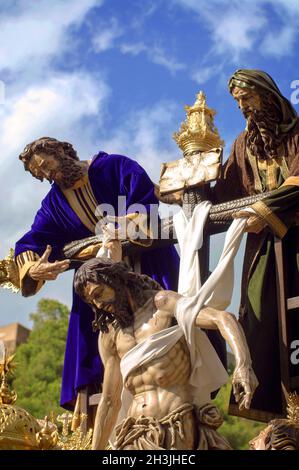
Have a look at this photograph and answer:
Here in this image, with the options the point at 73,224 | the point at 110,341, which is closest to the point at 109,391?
the point at 110,341

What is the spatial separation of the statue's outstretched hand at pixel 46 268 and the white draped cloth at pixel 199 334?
1.28m

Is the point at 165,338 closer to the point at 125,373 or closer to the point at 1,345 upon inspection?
the point at 125,373

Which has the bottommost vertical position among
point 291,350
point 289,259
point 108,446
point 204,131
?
point 108,446

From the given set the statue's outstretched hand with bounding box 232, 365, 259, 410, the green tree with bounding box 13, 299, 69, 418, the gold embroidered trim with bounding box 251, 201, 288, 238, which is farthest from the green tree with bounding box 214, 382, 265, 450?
the statue's outstretched hand with bounding box 232, 365, 259, 410

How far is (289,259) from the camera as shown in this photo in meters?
7.95

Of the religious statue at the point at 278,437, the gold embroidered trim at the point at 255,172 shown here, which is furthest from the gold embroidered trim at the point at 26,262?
the religious statue at the point at 278,437

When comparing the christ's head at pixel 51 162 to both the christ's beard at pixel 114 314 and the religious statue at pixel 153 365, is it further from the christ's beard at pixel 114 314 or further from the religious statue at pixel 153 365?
the christ's beard at pixel 114 314

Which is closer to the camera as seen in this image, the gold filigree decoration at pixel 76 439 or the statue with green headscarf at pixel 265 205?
the statue with green headscarf at pixel 265 205

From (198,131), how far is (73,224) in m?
1.36

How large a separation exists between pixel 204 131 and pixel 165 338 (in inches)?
78.1

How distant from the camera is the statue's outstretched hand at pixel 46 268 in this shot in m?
8.67

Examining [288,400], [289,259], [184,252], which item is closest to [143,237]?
[184,252]

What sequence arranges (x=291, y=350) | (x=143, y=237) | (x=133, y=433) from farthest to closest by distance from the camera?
(x=143, y=237)
(x=291, y=350)
(x=133, y=433)

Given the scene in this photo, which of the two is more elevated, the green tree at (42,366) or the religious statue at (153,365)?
the green tree at (42,366)
